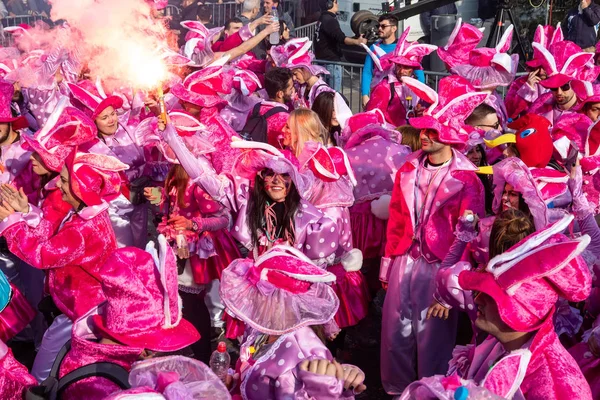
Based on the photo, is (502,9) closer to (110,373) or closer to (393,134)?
(393,134)

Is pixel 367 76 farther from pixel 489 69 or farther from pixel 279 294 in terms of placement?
pixel 279 294

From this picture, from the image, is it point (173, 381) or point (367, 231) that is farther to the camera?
point (367, 231)

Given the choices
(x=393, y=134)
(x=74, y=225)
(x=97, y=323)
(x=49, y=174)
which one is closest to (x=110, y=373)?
(x=97, y=323)

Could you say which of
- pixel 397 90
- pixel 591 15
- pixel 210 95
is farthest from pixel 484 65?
pixel 591 15

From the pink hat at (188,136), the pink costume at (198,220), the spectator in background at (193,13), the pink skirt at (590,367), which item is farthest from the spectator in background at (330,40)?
the pink skirt at (590,367)

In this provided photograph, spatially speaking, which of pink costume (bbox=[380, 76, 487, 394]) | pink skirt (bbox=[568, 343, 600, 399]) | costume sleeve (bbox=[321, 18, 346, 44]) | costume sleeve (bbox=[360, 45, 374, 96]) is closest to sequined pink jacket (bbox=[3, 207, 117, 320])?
pink costume (bbox=[380, 76, 487, 394])

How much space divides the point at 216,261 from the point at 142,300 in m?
2.64

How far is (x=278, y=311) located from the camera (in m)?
3.40

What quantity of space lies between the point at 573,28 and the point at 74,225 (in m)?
9.80

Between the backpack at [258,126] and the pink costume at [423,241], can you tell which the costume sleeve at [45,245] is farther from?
the backpack at [258,126]

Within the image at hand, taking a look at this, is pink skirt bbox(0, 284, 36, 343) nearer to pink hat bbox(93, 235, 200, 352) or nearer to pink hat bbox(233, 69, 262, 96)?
pink hat bbox(93, 235, 200, 352)

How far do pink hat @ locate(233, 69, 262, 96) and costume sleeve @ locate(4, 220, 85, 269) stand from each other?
3848mm

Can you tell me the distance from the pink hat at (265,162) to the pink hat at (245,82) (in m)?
3.18

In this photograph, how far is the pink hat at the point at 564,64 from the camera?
666cm
